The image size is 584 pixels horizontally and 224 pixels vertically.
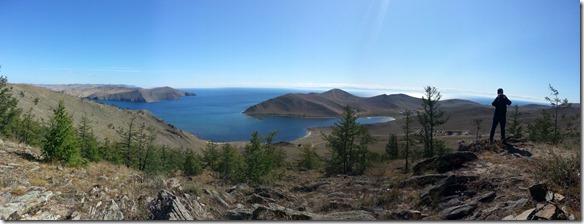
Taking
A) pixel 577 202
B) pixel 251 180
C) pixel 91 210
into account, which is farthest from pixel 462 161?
pixel 91 210

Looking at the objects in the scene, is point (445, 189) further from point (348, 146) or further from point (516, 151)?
point (348, 146)

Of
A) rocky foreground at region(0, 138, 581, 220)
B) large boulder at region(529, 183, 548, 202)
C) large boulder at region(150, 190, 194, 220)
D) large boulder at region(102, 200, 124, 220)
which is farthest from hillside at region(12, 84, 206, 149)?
large boulder at region(529, 183, 548, 202)

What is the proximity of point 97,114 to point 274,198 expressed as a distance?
70.1 meters

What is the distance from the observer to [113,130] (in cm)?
5838

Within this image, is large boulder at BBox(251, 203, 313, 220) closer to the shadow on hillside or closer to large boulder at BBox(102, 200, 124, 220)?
large boulder at BBox(102, 200, 124, 220)

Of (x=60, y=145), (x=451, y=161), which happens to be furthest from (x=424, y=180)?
(x=60, y=145)

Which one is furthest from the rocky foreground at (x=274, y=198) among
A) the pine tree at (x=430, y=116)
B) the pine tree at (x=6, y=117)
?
the pine tree at (x=6, y=117)

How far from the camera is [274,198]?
32.4 feet

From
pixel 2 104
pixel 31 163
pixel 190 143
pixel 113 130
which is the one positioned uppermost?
pixel 2 104

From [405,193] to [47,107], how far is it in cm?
6831

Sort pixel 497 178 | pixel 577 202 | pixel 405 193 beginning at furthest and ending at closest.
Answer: pixel 405 193, pixel 497 178, pixel 577 202

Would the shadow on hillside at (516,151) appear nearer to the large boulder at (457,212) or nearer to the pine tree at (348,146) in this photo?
the large boulder at (457,212)

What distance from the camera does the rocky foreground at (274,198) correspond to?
6.23 m

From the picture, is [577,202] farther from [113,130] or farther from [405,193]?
[113,130]
